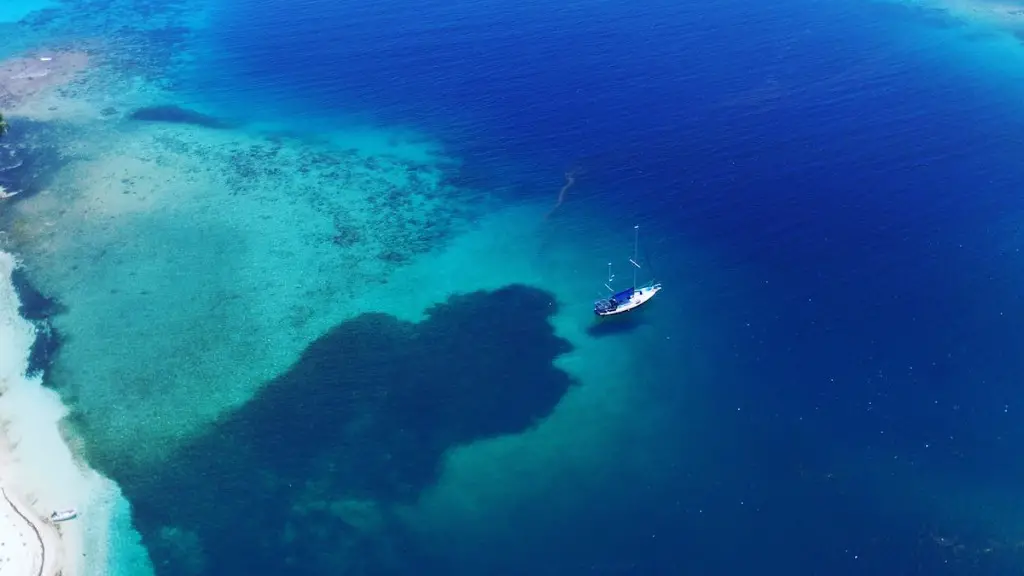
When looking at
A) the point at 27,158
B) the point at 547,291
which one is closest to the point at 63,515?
the point at 547,291

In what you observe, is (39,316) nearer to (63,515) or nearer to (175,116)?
(63,515)

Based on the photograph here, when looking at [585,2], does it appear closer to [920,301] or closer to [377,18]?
[377,18]

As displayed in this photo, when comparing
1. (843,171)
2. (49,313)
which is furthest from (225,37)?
(843,171)

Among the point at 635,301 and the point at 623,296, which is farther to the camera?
the point at 623,296

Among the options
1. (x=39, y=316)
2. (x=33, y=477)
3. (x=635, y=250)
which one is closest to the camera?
(x=33, y=477)

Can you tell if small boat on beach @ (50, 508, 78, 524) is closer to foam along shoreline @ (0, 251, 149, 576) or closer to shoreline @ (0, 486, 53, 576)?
foam along shoreline @ (0, 251, 149, 576)

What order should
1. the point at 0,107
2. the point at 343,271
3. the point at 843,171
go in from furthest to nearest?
the point at 0,107 → the point at 843,171 → the point at 343,271
